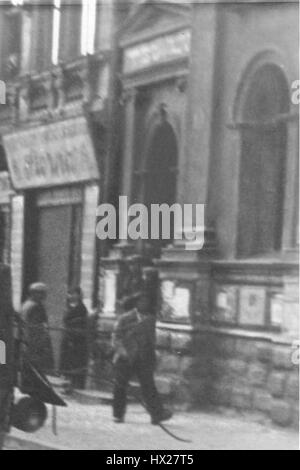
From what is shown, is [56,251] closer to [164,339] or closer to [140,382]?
[164,339]

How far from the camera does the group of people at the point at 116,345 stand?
7684 millimetres

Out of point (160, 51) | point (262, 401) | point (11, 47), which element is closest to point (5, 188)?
point (11, 47)

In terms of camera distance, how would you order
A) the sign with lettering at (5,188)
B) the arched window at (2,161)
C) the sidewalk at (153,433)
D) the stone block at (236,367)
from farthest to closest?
1. the arched window at (2,161)
2. the sign with lettering at (5,188)
3. the stone block at (236,367)
4. the sidewalk at (153,433)

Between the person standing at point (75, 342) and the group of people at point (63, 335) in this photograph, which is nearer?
the group of people at point (63, 335)

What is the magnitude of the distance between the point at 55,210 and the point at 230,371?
88.8 inches

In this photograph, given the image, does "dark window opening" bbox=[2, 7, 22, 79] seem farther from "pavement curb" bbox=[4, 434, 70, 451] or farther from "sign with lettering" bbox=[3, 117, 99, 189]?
"pavement curb" bbox=[4, 434, 70, 451]

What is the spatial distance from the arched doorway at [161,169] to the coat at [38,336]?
42.2 inches

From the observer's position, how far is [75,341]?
829cm

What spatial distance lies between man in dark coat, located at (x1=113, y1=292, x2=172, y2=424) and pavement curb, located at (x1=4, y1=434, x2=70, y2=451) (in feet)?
1.85

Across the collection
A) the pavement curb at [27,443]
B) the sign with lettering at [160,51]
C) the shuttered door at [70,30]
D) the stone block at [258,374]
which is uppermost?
the shuttered door at [70,30]

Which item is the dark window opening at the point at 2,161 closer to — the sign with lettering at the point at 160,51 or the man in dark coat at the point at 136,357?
the sign with lettering at the point at 160,51

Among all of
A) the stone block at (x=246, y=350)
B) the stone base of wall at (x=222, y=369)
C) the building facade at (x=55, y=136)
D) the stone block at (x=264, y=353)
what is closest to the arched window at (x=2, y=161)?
the building facade at (x=55, y=136)

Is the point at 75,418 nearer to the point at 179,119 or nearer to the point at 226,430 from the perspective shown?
the point at 226,430
